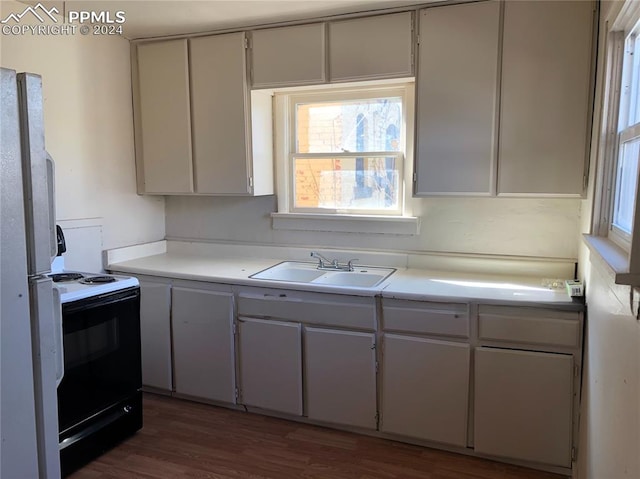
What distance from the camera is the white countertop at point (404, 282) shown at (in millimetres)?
2424

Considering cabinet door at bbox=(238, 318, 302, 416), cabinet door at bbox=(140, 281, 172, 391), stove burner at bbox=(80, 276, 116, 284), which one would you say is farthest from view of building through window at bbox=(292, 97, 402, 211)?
stove burner at bbox=(80, 276, 116, 284)

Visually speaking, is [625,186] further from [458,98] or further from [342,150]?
[342,150]

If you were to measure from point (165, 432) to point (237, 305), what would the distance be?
0.80m

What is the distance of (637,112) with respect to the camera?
68.4 inches

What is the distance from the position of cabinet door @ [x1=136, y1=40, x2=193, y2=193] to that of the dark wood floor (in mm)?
1539

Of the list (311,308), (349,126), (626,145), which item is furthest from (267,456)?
(626,145)

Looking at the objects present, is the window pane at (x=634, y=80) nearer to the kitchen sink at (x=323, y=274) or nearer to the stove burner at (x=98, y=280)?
the kitchen sink at (x=323, y=274)

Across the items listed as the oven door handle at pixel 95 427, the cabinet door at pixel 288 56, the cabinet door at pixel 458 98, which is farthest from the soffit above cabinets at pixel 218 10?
the oven door handle at pixel 95 427

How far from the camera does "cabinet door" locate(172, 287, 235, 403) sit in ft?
9.77

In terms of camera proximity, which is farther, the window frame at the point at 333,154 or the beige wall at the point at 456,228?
the window frame at the point at 333,154

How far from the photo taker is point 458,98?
2.65 metres

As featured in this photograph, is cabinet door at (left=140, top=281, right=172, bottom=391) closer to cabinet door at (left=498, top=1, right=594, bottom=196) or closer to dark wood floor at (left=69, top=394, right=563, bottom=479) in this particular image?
dark wood floor at (left=69, top=394, right=563, bottom=479)

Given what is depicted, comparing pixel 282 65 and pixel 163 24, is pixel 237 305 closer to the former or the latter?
pixel 282 65

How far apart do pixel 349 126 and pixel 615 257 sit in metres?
2.04
